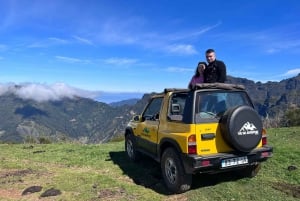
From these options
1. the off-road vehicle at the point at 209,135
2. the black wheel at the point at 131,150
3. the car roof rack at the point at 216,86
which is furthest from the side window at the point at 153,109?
the car roof rack at the point at 216,86

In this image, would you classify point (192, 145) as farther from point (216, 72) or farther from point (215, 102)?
point (216, 72)

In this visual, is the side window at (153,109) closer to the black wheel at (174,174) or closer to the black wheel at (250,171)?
the black wheel at (174,174)

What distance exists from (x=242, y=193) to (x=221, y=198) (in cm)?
49

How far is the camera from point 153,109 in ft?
31.4

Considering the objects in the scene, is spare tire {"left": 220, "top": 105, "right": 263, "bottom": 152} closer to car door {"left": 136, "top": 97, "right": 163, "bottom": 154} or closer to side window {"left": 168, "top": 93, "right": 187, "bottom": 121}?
side window {"left": 168, "top": 93, "right": 187, "bottom": 121}

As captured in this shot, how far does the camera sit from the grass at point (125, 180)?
7484 millimetres

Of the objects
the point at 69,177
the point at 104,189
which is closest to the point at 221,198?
the point at 104,189

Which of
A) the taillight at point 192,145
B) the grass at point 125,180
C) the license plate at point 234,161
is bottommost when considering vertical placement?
the grass at point 125,180

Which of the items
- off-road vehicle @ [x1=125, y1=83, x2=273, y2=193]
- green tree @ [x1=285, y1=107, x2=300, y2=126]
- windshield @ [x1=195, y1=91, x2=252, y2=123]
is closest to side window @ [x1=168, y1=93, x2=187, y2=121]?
off-road vehicle @ [x1=125, y1=83, x2=273, y2=193]

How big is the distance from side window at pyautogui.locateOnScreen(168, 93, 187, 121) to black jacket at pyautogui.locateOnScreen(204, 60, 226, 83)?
1.00 m

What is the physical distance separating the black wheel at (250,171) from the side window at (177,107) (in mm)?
2056

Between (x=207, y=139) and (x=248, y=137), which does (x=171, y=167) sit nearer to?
(x=207, y=139)

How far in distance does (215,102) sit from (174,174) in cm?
172

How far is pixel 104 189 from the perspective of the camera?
833 centimetres
